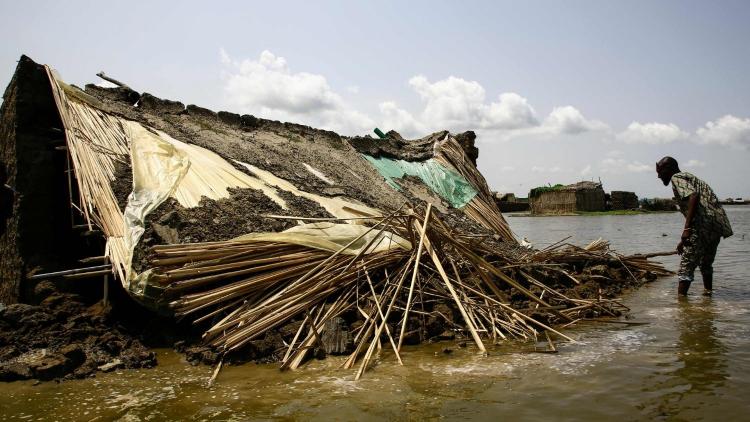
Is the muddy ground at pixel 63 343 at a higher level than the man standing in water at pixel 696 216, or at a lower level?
lower

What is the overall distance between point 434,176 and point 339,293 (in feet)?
17.8

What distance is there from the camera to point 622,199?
110 ft

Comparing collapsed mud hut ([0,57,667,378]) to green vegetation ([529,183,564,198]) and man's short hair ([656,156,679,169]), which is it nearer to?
man's short hair ([656,156,679,169])

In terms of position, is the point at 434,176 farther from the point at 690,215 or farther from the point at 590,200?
the point at 590,200

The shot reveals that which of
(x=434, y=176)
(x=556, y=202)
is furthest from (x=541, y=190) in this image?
(x=434, y=176)

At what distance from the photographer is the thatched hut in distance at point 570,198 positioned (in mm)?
31172

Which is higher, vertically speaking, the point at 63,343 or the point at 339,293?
the point at 339,293

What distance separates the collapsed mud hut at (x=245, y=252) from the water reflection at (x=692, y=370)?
0.73m

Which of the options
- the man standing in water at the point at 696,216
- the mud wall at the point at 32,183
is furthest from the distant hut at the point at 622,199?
the mud wall at the point at 32,183

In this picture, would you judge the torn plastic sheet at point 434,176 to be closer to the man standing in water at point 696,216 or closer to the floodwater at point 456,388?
the man standing in water at point 696,216

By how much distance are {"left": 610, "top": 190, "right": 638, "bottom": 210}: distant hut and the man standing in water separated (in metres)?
29.8

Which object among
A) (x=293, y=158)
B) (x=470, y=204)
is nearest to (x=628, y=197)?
(x=470, y=204)

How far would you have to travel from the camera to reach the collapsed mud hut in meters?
4.02

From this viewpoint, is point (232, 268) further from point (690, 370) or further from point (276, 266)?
point (690, 370)
